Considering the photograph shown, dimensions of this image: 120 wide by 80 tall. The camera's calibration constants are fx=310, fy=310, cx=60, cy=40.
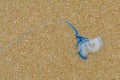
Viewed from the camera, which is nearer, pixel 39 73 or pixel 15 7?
pixel 39 73

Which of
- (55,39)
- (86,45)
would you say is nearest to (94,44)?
(86,45)

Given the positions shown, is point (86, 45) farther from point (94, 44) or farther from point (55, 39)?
point (55, 39)

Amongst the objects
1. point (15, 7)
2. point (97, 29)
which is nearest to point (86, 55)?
point (97, 29)

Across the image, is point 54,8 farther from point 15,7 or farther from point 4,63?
point 4,63
